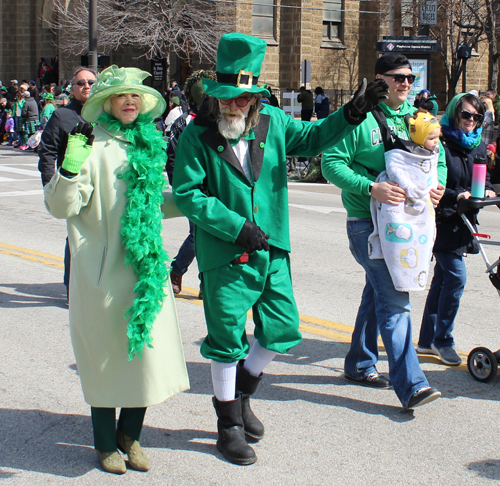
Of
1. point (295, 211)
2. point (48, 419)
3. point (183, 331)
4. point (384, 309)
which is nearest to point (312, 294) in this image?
point (183, 331)

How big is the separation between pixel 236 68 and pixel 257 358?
1.45 m

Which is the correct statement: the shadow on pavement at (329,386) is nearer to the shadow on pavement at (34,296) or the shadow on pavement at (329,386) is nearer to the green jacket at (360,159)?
the green jacket at (360,159)

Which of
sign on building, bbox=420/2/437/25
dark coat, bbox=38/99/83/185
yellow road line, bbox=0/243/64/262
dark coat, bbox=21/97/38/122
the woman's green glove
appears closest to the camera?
the woman's green glove

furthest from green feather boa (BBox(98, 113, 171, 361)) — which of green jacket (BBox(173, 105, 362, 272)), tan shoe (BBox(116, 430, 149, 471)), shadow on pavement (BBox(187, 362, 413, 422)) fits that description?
shadow on pavement (BBox(187, 362, 413, 422))

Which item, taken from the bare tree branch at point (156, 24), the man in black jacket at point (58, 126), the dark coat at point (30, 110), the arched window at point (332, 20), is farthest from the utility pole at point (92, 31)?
the man in black jacket at point (58, 126)

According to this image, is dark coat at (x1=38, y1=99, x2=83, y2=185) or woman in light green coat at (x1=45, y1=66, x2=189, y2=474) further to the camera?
dark coat at (x1=38, y1=99, x2=83, y2=185)

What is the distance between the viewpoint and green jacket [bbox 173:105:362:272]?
3.57 meters

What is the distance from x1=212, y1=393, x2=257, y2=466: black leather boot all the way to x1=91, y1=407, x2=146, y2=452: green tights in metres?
0.40

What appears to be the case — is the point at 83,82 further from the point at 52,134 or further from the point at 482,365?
the point at 482,365

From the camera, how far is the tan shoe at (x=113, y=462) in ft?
11.6

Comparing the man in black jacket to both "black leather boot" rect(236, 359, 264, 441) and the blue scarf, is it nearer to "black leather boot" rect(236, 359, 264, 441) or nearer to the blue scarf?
"black leather boot" rect(236, 359, 264, 441)

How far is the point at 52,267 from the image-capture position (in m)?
8.17

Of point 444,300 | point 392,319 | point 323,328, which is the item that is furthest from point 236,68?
point 323,328

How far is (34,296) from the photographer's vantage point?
6961 mm
